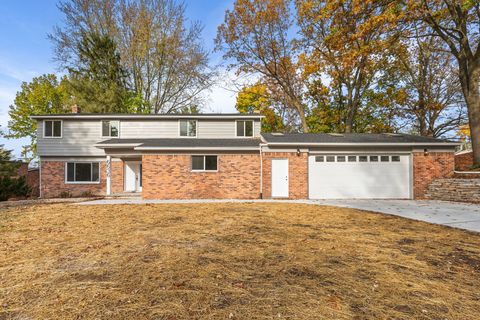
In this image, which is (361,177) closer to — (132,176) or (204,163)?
(204,163)

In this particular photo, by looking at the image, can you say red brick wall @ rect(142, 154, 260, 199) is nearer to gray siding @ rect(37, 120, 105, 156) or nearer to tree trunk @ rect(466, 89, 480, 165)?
gray siding @ rect(37, 120, 105, 156)

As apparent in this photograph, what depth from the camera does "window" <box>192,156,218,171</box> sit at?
43.3 ft

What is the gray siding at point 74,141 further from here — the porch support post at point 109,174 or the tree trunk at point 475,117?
the tree trunk at point 475,117

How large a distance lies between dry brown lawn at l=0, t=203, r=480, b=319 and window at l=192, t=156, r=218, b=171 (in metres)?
6.90

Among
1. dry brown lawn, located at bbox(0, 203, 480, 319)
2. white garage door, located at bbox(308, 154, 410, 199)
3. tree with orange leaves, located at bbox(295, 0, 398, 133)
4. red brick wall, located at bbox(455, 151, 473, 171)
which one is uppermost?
tree with orange leaves, located at bbox(295, 0, 398, 133)

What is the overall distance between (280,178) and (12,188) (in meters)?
16.0

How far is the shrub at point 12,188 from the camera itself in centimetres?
1423

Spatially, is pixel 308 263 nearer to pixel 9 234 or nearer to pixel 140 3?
pixel 9 234

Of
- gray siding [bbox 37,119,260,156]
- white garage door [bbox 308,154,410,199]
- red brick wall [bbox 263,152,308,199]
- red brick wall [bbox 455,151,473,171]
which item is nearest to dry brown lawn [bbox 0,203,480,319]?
red brick wall [bbox 263,152,308,199]

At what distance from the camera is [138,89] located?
24.5 metres

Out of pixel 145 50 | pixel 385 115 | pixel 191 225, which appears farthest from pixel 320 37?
pixel 191 225

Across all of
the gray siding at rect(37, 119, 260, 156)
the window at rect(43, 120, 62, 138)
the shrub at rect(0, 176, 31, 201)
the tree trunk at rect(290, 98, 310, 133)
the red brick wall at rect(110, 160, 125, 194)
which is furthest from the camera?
the tree trunk at rect(290, 98, 310, 133)

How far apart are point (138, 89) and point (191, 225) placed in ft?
72.2

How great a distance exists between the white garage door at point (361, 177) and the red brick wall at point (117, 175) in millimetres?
11521
